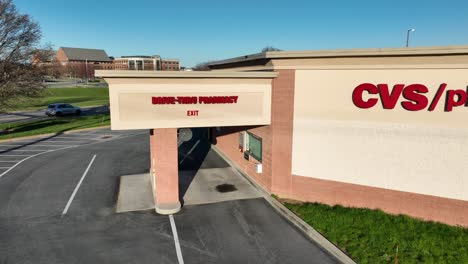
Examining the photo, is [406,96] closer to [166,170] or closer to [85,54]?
[166,170]

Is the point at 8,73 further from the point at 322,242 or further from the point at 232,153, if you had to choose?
the point at 322,242

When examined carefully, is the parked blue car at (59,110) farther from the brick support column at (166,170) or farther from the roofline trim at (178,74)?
the roofline trim at (178,74)

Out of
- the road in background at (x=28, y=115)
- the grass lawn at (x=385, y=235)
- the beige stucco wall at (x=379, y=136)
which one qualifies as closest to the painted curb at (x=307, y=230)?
the grass lawn at (x=385, y=235)

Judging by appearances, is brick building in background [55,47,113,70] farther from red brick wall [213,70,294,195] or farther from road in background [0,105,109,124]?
red brick wall [213,70,294,195]

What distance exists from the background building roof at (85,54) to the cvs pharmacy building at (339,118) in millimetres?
170799

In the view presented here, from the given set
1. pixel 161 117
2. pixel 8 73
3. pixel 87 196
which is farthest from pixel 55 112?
pixel 161 117

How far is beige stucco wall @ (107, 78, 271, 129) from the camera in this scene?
14.2m

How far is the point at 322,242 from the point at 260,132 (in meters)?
7.60

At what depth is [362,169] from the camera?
50.2 ft

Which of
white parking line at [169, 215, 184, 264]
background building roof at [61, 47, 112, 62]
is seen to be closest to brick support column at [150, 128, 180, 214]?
white parking line at [169, 215, 184, 264]

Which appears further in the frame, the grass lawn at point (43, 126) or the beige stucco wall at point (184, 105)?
the grass lawn at point (43, 126)

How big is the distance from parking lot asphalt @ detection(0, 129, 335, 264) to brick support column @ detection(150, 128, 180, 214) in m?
0.62

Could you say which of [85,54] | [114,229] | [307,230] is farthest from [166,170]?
[85,54]

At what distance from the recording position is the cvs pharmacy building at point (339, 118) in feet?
44.7
